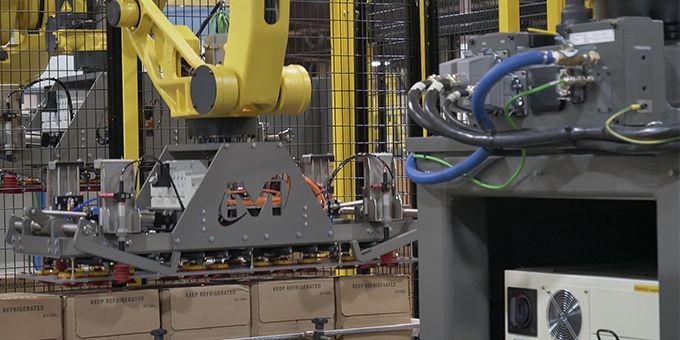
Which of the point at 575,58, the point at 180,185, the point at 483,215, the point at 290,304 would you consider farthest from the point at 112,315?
the point at 575,58

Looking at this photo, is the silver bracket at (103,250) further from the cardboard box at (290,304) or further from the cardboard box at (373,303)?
the cardboard box at (373,303)

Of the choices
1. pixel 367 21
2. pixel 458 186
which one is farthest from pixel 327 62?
pixel 458 186

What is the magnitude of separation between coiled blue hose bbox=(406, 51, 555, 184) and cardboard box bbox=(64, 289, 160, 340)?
2906mm

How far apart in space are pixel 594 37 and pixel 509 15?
3523mm

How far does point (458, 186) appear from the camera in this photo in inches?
105

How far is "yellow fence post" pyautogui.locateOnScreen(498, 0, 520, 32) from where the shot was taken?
5.79m

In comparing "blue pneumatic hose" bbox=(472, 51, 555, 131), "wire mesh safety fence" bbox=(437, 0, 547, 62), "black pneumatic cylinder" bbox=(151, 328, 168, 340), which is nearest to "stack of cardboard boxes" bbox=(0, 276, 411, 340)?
"black pneumatic cylinder" bbox=(151, 328, 168, 340)

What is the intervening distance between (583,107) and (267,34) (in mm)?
3239

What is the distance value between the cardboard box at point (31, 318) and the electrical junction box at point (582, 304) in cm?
308

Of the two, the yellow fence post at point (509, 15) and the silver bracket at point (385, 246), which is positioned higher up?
the yellow fence post at point (509, 15)

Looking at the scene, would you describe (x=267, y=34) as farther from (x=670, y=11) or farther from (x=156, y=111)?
(x=670, y=11)

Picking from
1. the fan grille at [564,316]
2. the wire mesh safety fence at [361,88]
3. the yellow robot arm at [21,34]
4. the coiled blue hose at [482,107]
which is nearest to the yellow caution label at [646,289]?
the fan grille at [564,316]

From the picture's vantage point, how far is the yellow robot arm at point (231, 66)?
5.39 metres

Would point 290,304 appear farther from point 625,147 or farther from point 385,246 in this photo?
point 625,147
